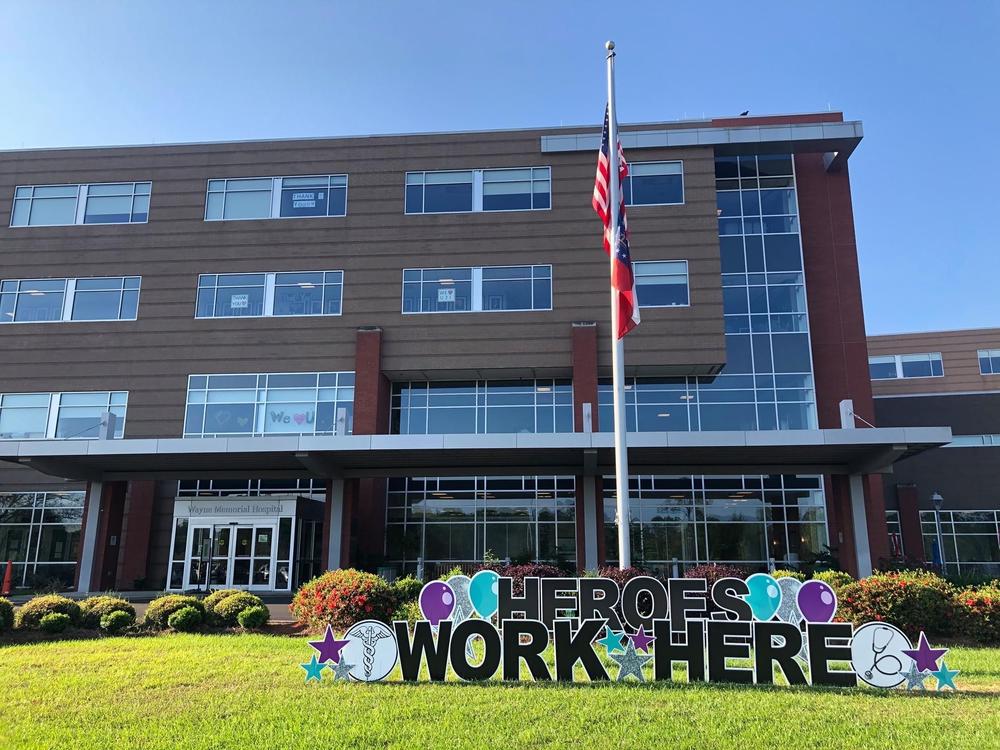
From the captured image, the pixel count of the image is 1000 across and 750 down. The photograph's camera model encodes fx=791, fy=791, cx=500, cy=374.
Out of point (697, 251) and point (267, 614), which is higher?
point (697, 251)

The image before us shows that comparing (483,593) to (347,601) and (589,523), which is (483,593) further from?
(589,523)

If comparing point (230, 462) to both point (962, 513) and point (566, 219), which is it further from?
point (962, 513)

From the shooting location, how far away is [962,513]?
3947 centimetres

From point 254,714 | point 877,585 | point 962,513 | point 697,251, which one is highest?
point 697,251

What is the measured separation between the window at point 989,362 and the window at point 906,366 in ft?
8.92

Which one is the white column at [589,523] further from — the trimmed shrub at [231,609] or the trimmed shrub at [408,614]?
the trimmed shrub at [231,609]

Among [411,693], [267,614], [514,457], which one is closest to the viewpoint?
[411,693]

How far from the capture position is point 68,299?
31.6 meters

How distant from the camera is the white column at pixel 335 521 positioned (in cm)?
2520

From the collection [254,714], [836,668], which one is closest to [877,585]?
[836,668]

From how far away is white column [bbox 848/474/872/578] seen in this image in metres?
23.8

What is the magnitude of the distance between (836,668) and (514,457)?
1510cm

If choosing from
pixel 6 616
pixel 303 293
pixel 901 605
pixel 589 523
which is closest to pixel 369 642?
pixel 6 616

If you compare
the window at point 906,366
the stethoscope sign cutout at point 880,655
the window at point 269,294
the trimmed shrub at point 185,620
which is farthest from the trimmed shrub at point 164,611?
the window at point 906,366
